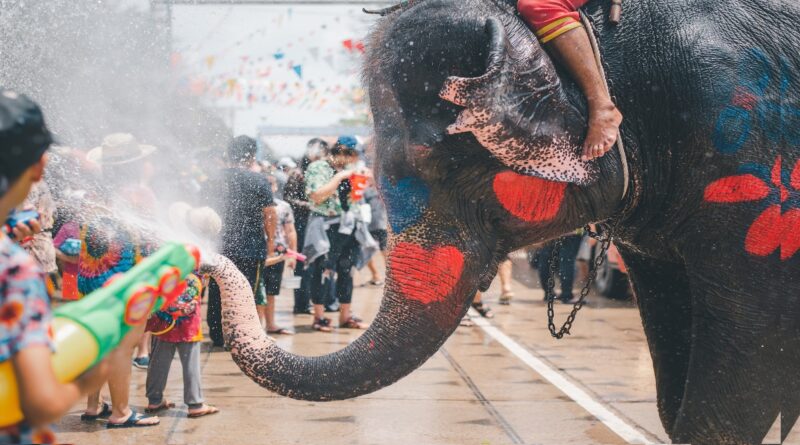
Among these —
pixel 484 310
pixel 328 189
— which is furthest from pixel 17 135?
pixel 484 310

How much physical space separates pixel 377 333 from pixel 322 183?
6.08 m

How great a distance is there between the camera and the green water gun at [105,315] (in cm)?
193

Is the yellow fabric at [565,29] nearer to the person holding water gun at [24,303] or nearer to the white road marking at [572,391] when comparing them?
the person holding water gun at [24,303]

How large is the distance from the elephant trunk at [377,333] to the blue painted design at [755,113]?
926mm

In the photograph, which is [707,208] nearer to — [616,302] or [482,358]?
[482,358]

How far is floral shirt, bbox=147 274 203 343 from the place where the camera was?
565 centimetres

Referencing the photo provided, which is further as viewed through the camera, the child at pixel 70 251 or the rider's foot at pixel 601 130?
the child at pixel 70 251

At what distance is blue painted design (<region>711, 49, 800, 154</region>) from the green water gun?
71.8 inches

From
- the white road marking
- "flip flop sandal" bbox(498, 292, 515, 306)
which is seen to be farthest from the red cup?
"flip flop sandal" bbox(498, 292, 515, 306)

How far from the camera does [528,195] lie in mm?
3344

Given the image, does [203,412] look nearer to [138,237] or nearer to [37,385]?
[138,237]

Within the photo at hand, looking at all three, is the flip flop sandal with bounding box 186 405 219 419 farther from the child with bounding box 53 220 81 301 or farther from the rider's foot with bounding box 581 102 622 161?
the rider's foot with bounding box 581 102 622 161

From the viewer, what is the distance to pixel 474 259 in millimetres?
3283

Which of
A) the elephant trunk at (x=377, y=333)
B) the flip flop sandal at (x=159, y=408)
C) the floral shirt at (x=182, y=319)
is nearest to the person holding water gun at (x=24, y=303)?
the elephant trunk at (x=377, y=333)
